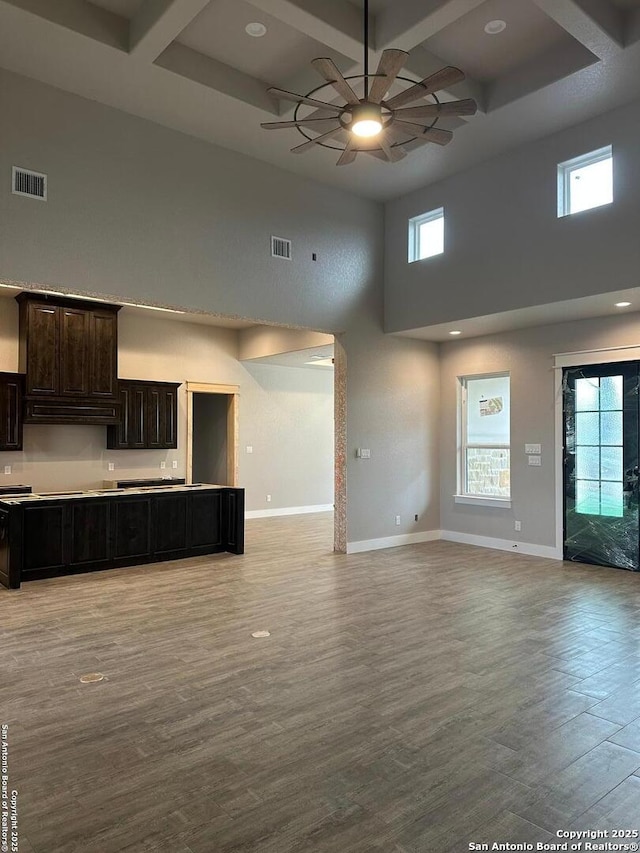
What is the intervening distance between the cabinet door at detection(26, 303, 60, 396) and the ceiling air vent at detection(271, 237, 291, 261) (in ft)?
10.4

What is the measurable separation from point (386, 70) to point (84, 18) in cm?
274

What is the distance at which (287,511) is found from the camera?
11711 millimetres

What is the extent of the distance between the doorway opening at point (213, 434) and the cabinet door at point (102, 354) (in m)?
2.01

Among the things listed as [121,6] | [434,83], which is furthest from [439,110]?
[121,6]

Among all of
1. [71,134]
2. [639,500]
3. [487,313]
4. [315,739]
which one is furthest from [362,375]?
[315,739]

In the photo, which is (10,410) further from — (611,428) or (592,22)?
(592,22)

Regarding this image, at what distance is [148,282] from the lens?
5926 mm

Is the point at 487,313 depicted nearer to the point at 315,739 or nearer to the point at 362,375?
the point at 362,375

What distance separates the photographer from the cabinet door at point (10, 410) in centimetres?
781

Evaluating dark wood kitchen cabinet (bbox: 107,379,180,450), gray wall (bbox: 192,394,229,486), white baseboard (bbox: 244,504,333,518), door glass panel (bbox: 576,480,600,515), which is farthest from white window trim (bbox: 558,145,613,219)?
white baseboard (bbox: 244,504,333,518)

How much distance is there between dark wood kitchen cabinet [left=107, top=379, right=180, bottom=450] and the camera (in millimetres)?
9086

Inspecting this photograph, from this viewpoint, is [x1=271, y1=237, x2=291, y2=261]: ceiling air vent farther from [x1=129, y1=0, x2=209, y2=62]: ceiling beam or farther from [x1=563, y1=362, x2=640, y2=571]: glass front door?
[x1=563, y1=362, x2=640, y2=571]: glass front door

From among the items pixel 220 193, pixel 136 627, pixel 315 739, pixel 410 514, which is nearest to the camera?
pixel 315 739

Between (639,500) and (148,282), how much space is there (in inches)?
221
